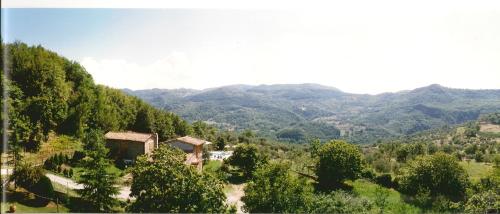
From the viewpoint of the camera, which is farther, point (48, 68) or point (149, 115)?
point (149, 115)

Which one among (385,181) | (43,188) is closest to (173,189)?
(43,188)

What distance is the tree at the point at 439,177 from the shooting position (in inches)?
989

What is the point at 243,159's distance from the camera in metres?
29.1

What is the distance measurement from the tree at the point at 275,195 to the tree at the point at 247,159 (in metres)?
16.4

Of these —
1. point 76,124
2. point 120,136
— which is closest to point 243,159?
point 120,136

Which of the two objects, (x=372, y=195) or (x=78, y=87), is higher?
(x=78, y=87)

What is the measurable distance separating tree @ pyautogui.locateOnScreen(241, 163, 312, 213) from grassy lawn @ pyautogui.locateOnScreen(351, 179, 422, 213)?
10176 mm

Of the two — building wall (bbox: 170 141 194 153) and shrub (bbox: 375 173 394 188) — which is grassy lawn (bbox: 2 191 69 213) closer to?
building wall (bbox: 170 141 194 153)

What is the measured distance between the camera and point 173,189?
30.7 feet

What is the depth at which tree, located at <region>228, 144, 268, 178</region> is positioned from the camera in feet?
94.8

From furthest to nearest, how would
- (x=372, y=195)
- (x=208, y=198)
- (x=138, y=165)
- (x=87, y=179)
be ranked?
1. (x=372, y=195)
2. (x=87, y=179)
3. (x=138, y=165)
4. (x=208, y=198)

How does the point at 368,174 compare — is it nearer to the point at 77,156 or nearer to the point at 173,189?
the point at 77,156

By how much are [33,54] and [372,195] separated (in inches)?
943

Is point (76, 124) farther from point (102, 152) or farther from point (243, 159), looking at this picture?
point (102, 152)
